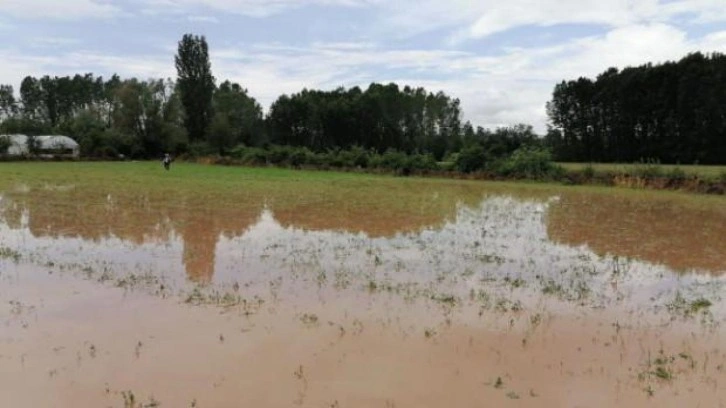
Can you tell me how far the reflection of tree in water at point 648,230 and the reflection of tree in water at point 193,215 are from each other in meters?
3.70

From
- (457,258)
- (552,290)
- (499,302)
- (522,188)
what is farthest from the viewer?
(522,188)

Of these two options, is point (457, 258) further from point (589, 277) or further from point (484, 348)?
point (484, 348)

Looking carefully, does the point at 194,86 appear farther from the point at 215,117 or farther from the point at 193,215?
the point at 193,215

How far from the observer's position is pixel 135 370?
5.21 m

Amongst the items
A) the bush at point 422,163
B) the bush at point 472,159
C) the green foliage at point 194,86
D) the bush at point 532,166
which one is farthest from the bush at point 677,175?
the green foliage at point 194,86

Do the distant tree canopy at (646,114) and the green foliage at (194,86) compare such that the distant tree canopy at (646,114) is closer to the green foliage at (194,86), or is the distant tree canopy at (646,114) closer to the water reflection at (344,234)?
the water reflection at (344,234)

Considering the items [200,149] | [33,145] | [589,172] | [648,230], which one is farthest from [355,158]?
[33,145]

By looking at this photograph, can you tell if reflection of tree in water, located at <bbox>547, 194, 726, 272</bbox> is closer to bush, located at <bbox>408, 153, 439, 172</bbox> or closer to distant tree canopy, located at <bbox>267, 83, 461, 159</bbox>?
bush, located at <bbox>408, 153, 439, 172</bbox>

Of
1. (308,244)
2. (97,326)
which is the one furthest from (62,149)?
(97,326)

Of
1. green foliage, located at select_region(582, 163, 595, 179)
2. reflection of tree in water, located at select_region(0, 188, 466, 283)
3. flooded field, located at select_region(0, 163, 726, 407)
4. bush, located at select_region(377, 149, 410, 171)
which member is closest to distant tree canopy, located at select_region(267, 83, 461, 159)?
bush, located at select_region(377, 149, 410, 171)

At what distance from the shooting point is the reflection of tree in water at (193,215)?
41.7ft

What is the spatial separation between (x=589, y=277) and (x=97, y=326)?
7.34 m

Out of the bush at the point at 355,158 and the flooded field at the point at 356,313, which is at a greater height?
the bush at the point at 355,158

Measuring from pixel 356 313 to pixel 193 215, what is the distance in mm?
10540
